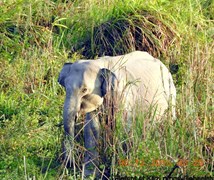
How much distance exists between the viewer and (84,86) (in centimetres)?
704

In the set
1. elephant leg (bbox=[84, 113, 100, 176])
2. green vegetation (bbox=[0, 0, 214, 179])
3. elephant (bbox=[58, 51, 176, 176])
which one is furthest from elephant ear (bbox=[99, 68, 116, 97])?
green vegetation (bbox=[0, 0, 214, 179])

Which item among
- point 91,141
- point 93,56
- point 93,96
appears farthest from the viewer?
point 93,56

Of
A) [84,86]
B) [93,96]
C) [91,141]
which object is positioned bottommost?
[91,141]

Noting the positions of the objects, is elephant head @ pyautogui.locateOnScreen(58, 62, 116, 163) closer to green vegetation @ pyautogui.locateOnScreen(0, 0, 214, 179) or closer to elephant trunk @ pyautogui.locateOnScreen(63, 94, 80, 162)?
elephant trunk @ pyautogui.locateOnScreen(63, 94, 80, 162)

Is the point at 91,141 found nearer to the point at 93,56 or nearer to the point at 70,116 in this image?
the point at 70,116

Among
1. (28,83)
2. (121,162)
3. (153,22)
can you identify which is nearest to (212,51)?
(153,22)

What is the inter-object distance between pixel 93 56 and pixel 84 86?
3.63m

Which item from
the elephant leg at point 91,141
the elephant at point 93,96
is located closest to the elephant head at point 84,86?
the elephant at point 93,96

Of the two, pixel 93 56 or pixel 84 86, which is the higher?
pixel 84 86

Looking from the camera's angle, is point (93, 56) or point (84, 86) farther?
point (93, 56)

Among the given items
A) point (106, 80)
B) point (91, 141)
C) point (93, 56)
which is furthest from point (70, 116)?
point (93, 56)

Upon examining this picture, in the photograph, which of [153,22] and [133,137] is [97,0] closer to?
[153,22]

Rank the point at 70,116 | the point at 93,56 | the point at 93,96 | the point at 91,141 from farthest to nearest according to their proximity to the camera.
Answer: the point at 93,56
the point at 93,96
the point at 91,141
the point at 70,116

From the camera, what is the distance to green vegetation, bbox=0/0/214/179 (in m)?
6.41
